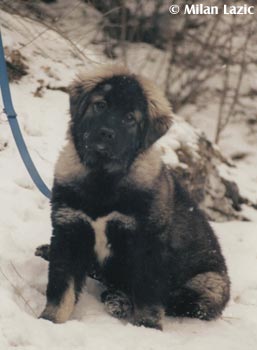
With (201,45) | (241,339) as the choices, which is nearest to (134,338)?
(241,339)

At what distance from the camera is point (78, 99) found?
13.0ft

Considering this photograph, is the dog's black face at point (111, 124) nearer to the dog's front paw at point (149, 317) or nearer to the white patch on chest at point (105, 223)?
the white patch on chest at point (105, 223)

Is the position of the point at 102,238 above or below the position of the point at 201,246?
above

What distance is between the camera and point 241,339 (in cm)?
393

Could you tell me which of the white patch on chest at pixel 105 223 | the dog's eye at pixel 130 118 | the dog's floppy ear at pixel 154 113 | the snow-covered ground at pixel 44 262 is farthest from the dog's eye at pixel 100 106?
the snow-covered ground at pixel 44 262

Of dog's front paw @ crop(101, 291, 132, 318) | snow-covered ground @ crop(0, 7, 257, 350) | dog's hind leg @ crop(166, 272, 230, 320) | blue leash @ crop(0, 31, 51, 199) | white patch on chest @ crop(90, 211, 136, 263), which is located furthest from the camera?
blue leash @ crop(0, 31, 51, 199)

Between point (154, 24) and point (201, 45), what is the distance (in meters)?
0.88

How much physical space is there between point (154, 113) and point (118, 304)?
118 centimetres

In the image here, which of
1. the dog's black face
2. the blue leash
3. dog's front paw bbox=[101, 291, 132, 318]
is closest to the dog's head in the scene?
the dog's black face

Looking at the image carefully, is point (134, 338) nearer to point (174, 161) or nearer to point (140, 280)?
point (140, 280)

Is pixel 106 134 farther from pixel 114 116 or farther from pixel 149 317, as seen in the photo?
pixel 149 317

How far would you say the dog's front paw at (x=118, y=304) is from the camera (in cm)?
405

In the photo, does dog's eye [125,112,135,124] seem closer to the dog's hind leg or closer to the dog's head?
the dog's head

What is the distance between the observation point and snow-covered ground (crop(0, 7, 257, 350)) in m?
3.24
